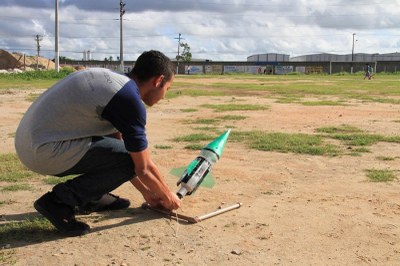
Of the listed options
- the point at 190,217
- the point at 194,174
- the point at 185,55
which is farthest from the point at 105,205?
the point at 185,55

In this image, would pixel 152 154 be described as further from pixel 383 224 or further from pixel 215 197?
pixel 383 224

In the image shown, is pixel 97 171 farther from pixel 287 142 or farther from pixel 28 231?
pixel 287 142

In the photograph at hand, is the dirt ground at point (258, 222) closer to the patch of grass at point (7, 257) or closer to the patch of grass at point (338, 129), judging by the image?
the patch of grass at point (7, 257)

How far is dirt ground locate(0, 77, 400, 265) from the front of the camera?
11.4ft

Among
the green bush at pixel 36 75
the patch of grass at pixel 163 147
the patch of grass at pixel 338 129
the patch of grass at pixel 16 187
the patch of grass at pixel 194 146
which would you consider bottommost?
the patch of grass at pixel 16 187

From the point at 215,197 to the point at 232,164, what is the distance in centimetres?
157

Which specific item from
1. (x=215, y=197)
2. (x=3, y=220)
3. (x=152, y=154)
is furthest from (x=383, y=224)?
(x=152, y=154)

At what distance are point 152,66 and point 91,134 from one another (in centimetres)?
67

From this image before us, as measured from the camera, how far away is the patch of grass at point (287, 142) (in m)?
7.38

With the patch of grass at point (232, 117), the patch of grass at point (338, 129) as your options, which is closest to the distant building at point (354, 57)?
the patch of grass at point (232, 117)

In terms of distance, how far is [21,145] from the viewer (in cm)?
367

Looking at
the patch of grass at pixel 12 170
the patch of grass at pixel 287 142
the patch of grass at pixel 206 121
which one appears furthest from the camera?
the patch of grass at pixel 206 121

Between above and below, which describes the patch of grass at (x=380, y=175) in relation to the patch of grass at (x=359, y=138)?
below

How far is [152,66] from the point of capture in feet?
11.9
